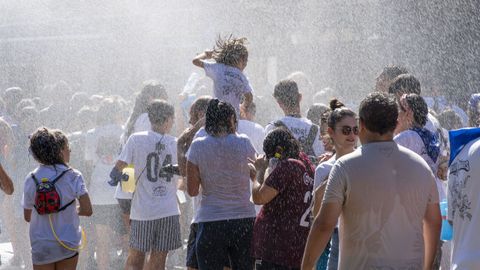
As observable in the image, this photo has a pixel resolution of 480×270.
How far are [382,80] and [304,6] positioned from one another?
26.2 feet

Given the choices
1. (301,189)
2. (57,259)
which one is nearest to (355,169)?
(301,189)

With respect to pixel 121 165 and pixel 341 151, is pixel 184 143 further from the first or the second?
pixel 341 151

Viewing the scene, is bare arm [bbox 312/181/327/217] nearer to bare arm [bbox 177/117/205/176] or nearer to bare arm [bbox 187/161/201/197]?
bare arm [bbox 187/161/201/197]

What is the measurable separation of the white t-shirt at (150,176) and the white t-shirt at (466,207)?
3.50 metres

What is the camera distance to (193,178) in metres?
6.66

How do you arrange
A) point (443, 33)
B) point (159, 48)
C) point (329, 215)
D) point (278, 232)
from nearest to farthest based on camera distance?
1. point (329, 215)
2. point (278, 232)
3. point (443, 33)
4. point (159, 48)

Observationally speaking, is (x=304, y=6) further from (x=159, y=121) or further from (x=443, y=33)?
(x=159, y=121)

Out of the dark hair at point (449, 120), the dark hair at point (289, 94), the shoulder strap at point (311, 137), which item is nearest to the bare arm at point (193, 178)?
the shoulder strap at point (311, 137)

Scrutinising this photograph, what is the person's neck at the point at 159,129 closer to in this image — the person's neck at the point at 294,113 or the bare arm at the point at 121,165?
the bare arm at the point at 121,165

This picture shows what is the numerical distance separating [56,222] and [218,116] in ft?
4.41

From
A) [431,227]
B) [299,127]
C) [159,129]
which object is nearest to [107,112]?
[159,129]

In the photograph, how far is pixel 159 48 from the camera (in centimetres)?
1727

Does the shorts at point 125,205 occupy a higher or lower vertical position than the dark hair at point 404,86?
lower

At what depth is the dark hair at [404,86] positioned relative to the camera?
23.2 ft
